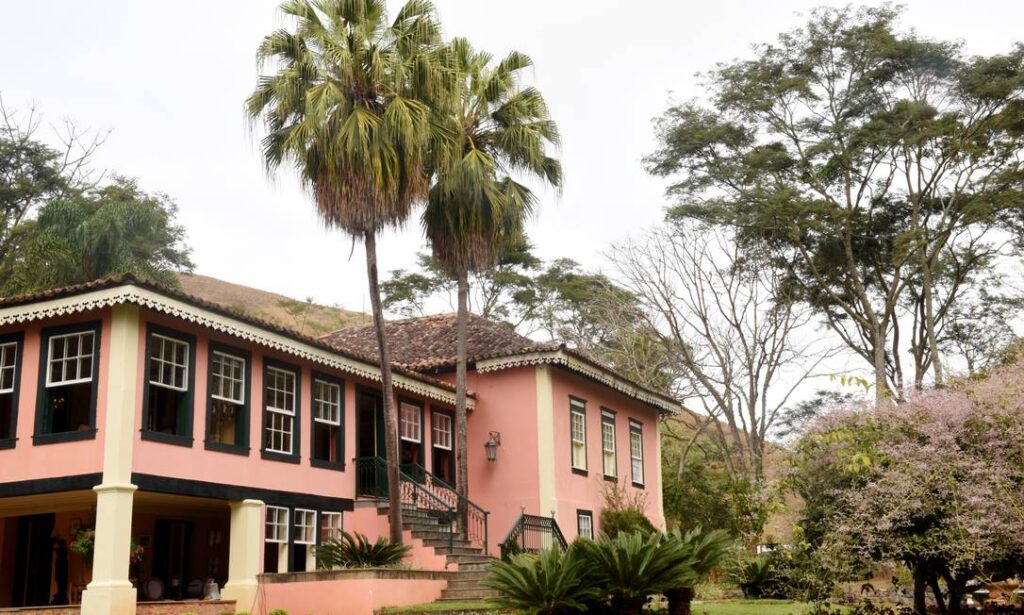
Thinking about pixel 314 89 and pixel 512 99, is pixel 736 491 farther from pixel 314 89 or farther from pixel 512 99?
pixel 314 89

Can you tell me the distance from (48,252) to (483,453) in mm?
16335

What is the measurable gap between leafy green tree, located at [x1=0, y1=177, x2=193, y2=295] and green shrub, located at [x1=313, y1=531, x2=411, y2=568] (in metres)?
14.1

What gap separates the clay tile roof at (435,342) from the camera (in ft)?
81.9

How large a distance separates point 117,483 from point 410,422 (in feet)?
28.4

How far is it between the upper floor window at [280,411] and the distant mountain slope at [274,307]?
55.6 m

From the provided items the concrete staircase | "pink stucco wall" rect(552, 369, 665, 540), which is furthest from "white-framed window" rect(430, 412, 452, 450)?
the concrete staircase

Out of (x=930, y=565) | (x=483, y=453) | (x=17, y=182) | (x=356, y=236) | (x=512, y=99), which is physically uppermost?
(x=17, y=182)

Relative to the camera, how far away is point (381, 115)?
19.3 metres

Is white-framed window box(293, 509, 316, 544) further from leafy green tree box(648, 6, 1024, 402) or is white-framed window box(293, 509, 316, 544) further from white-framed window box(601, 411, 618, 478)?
leafy green tree box(648, 6, 1024, 402)

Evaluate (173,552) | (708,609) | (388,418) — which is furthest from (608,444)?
(173,552)

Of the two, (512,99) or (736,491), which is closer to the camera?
→ (512,99)

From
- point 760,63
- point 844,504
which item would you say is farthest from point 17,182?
point 844,504

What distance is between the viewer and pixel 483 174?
2192cm

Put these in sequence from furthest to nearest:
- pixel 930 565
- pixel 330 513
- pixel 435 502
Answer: pixel 435 502
pixel 330 513
pixel 930 565
